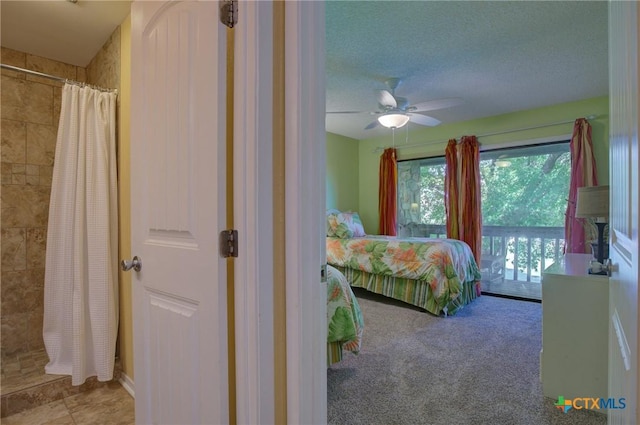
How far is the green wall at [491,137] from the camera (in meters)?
3.46

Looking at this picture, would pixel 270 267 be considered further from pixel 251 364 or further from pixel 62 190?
pixel 62 190

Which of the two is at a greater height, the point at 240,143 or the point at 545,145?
the point at 545,145

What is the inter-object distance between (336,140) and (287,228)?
4.46 m

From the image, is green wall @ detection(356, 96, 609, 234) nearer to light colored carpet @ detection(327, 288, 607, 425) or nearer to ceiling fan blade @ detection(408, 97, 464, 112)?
ceiling fan blade @ detection(408, 97, 464, 112)

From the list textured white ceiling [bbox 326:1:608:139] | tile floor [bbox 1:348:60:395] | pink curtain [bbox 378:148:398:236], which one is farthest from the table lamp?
tile floor [bbox 1:348:60:395]

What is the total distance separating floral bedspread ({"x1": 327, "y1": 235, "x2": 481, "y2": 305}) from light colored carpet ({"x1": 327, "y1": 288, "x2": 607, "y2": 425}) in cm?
40

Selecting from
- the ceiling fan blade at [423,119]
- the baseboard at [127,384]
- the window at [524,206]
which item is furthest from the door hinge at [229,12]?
the window at [524,206]

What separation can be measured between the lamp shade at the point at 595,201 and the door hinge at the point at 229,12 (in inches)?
87.2

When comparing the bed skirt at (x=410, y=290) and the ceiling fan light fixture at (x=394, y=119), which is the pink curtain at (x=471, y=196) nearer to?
the bed skirt at (x=410, y=290)

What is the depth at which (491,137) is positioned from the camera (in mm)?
4219

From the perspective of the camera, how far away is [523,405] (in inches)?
69.2

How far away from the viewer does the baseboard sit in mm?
1844

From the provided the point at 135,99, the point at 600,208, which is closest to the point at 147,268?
the point at 135,99

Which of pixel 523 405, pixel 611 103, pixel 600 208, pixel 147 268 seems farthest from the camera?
pixel 600 208
